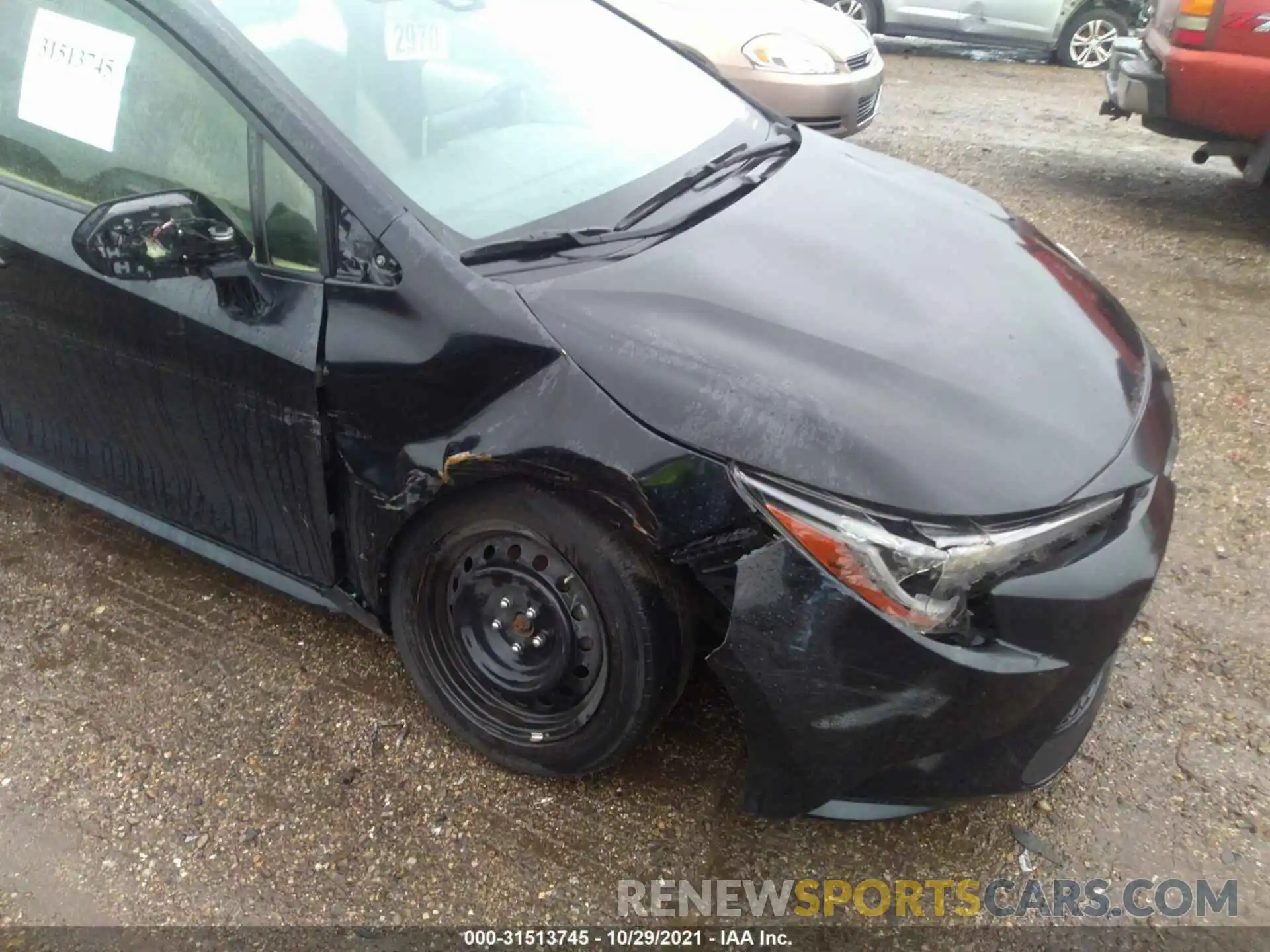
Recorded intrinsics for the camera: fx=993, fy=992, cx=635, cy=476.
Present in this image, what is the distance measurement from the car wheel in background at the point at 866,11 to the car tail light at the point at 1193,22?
202 inches

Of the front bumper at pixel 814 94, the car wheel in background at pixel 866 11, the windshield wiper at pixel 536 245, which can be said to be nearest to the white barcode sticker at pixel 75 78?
the windshield wiper at pixel 536 245

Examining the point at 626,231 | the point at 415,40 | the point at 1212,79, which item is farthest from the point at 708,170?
the point at 1212,79

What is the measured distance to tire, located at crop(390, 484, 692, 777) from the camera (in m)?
1.92

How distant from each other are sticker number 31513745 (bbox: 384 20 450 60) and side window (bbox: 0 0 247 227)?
1.57 feet

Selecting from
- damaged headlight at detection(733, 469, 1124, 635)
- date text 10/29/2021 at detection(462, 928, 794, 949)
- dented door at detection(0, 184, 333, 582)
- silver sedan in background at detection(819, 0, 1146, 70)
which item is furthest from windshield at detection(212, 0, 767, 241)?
silver sedan in background at detection(819, 0, 1146, 70)

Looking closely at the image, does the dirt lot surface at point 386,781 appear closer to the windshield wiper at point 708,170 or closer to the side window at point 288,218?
the windshield wiper at point 708,170

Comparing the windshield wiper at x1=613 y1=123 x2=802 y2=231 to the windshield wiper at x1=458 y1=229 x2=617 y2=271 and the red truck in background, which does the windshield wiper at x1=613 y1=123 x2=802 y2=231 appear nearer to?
the windshield wiper at x1=458 y1=229 x2=617 y2=271

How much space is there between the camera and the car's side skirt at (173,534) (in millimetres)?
2412

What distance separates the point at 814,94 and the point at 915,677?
465cm

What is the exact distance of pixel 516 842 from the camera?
2162mm

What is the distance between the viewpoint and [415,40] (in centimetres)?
240

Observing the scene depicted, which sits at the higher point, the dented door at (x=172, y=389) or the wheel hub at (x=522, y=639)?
the dented door at (x=172, y=389)

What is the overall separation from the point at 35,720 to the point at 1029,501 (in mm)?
2352

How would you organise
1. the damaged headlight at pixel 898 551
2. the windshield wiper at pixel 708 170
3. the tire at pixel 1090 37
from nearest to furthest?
the damaged headlight at pixel 898 551 → the windshield wiper at pixel 708 170 → the tire at pixel 1090 37
